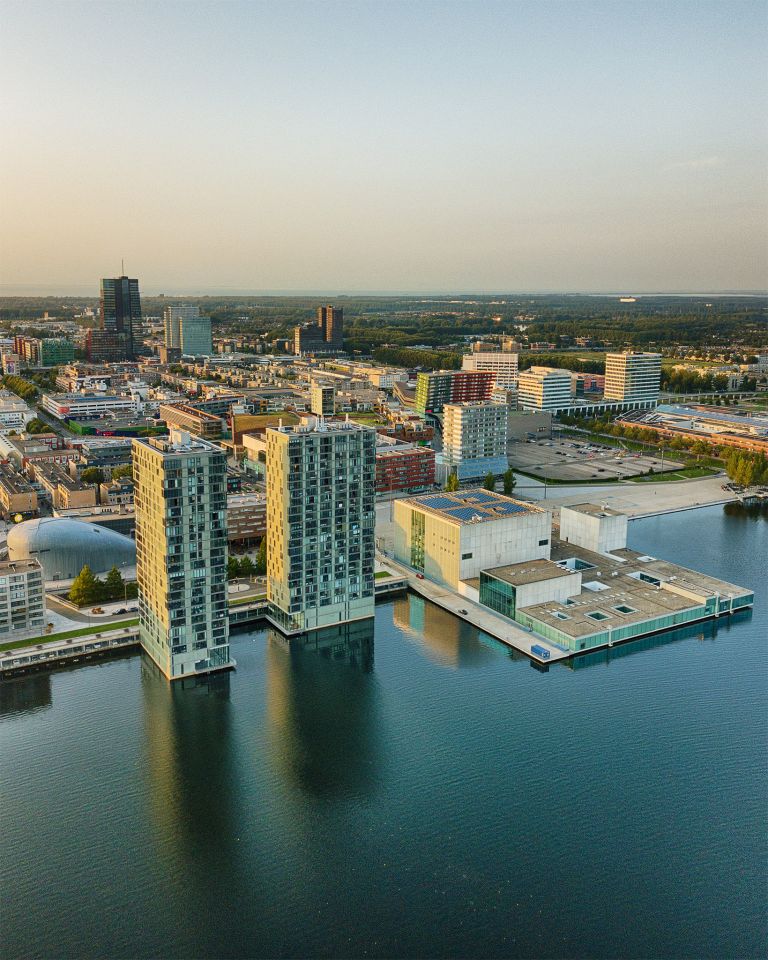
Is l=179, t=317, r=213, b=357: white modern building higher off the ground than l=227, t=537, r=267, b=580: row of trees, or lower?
higher

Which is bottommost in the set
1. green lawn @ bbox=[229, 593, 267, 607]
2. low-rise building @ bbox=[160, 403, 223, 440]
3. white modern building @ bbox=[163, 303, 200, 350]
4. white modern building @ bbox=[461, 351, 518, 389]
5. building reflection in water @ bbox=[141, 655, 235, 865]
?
building reflection in water @ bbox=[141, 655, 235, 865]

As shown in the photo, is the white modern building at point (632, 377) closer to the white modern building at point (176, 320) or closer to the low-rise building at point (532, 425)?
the low-rise building at point (532, 425)

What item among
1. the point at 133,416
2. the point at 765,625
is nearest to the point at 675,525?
the point at 765,625

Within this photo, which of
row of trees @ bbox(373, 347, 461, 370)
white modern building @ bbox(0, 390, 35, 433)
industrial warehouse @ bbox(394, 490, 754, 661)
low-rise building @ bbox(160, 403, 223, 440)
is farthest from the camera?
row of trees @ bbox(373, 347, 461, 370)

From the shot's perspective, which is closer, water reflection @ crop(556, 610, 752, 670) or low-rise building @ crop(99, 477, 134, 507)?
water reflection @ crop(556, 610, 752, 670)

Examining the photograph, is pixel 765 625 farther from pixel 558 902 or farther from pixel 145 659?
pixel 145 659

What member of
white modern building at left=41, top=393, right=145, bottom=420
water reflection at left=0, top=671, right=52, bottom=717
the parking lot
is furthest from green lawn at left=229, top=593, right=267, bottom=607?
white modern building at left=41, top=393, right=145, bottom=420

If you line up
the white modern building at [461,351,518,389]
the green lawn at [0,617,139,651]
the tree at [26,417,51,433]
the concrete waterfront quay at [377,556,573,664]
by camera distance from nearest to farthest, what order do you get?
the green lawn at [0,617,139,651]
the concrete waterfront quay at [377,556,573,664]
the tree at [26,417,51,433]
the white modern building at [461,351,518,389]

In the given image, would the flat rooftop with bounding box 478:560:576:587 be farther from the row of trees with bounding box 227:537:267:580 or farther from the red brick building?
the red brick building
